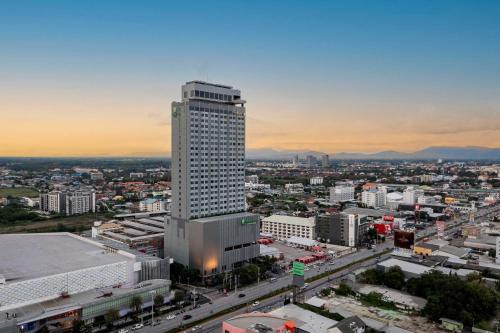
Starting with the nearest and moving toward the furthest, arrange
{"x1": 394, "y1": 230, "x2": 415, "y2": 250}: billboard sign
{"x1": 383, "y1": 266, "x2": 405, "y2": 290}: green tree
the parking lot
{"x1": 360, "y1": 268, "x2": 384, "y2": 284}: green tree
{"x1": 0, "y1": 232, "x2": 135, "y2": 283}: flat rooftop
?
{"x1": 0, "y1": 232, "x2": 135, "y2": 283}: flat rooftop → {"x1": 383, "y1": 266, "x2": 405, "y2": 290}: green tree → {"x1": 360, "y1": 268, "x2": 384, "y2": 284}: green tree → {"x1": 394, "y1": 230, "x2": 415, "y2": 250}: billboard sign → the parking lot

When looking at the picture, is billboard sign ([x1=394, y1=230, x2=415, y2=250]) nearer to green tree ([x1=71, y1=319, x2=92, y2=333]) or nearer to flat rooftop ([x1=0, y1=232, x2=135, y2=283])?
flat rooftop ([x1=0, y1=232, x2=135, y2=283])

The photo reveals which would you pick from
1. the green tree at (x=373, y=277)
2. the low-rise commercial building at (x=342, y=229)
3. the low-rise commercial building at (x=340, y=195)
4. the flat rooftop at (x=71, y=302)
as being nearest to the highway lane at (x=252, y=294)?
the low-rise commercial building at (x=342, y=229)

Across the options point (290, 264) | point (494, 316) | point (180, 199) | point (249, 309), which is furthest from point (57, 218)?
point (494, 316)

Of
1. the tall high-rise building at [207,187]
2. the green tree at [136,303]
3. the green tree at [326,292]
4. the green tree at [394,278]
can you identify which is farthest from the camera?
the tall high-rise building at [207,187]

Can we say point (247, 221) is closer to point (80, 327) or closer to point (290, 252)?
point (290, 252)

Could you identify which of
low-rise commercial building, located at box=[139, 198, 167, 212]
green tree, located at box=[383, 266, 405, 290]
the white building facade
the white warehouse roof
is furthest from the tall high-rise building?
the white building facade

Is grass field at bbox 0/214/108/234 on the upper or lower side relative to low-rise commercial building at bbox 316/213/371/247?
lower

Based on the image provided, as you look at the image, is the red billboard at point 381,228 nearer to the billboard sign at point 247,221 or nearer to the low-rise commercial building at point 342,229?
the low-rise commercial building at point 342,229

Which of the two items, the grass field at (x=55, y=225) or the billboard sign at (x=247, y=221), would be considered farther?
the grass field at (x=55, y=225)
